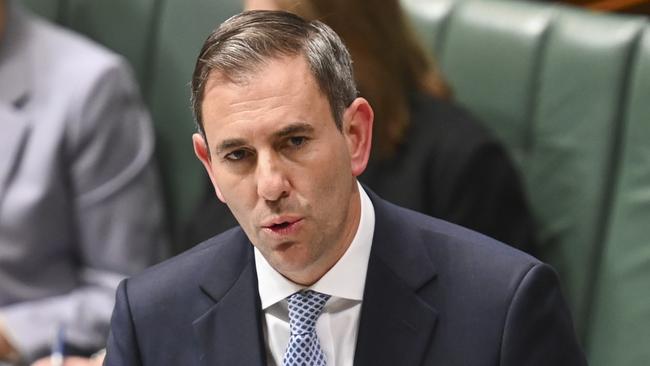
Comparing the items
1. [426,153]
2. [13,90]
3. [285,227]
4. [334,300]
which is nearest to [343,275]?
[334,300]

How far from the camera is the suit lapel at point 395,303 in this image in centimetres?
104

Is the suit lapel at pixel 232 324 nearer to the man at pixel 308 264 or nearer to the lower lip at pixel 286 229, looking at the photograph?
the man at pixel 308 264

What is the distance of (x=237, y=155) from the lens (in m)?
0.96

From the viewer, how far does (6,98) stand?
6.13 feet

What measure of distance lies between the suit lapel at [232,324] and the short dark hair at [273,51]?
0.19 metres

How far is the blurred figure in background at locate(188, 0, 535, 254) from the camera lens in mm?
1673

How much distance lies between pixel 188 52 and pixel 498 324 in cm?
117

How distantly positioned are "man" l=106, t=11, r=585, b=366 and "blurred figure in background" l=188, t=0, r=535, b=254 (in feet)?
1.85

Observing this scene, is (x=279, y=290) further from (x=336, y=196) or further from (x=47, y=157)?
(x=47, y=157)

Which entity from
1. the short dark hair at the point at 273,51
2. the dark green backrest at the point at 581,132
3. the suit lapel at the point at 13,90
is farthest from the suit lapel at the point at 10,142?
the short dark hair at the point at 273,51

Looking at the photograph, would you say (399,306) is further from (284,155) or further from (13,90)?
(13,90)

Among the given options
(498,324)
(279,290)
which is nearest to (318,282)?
(279,290)

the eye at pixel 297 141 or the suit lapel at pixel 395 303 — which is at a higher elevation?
the eye at pixel 297 141

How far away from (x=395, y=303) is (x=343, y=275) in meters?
0.05
